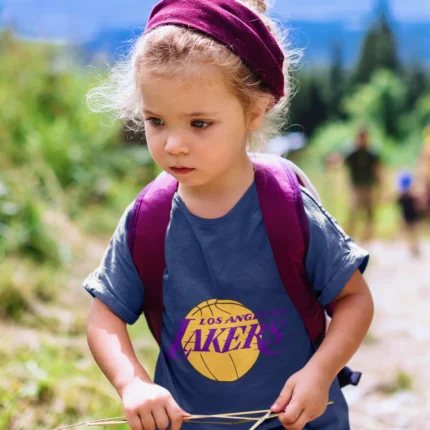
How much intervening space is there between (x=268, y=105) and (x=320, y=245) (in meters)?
0.43

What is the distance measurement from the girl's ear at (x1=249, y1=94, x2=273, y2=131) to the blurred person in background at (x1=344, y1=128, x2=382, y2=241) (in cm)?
526

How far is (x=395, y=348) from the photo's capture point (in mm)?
4793

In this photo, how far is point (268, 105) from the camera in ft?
6.98

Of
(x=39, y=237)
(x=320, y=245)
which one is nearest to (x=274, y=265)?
(x=320, y=245)

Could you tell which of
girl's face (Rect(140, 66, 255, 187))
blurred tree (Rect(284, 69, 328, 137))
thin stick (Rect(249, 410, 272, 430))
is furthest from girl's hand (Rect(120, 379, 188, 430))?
blurred tree (Rect(284, 69, 328, 137))

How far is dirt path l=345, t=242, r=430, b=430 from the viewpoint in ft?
12.3

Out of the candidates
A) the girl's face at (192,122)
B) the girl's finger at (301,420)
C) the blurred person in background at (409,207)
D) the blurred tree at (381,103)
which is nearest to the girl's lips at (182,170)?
the girl's face at (192,122)

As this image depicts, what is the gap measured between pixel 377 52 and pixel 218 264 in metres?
6.03

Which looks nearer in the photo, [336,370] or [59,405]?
[336,370]

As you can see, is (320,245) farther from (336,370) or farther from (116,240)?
(116,240)

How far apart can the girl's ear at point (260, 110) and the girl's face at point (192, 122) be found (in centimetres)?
9

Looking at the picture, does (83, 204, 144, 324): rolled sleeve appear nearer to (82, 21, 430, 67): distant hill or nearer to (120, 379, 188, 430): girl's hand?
(120, 379, 188, 430): girl's hand

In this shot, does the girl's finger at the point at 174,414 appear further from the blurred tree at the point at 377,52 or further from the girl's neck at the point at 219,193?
the blurred tree at the point at 377,52

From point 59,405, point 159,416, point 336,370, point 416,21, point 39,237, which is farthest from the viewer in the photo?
point 416,21
